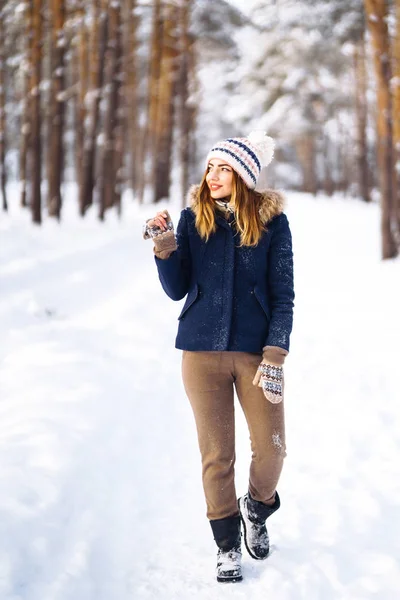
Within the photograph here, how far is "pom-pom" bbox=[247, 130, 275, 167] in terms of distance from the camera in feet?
10.8

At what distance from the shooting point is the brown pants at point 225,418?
3.16 meters

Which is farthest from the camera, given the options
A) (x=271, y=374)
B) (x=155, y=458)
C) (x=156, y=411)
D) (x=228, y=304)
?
(x=156, y=411)

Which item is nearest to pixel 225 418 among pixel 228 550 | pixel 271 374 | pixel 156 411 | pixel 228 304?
pixel 271 374

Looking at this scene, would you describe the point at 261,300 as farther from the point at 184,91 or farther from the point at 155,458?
the point at 184,91

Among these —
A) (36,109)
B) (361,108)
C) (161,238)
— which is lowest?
(161,238)

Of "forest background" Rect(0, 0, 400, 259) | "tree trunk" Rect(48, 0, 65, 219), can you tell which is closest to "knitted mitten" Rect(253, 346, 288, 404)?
"forest background" Rect(0, 0, 400, 259)

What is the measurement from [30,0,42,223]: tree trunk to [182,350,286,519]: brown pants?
14.0 m

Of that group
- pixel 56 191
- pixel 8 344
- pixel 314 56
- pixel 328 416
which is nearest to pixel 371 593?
pixel 328 416

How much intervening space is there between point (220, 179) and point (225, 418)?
1.25 m

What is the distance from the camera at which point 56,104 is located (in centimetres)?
1680

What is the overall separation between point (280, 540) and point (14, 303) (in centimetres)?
573

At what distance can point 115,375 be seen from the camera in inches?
241

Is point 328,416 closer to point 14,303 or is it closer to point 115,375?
point 115,375

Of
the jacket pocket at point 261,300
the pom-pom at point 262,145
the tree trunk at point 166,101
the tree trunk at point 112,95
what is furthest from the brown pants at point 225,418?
the tree trunk at point 166,101
